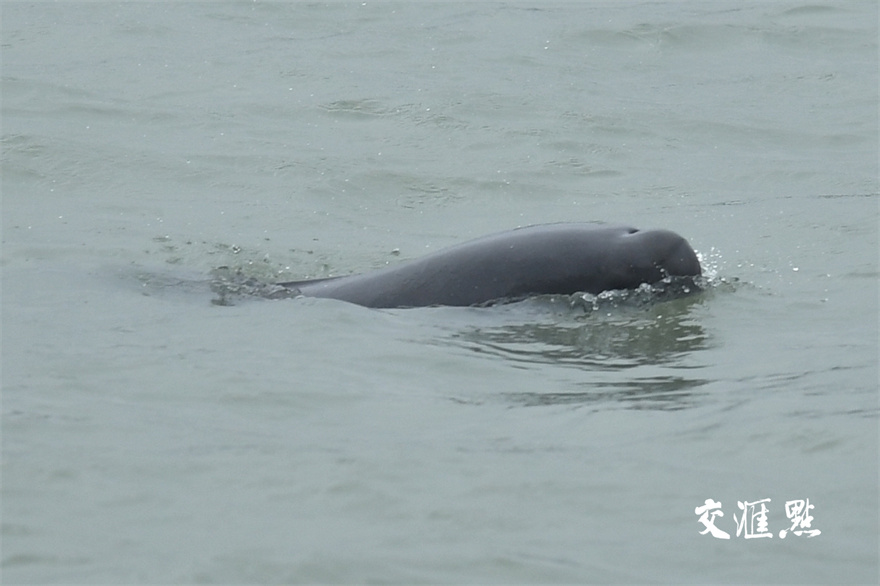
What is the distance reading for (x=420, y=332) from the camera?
5812 millimetres

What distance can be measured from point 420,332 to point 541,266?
0.66 m

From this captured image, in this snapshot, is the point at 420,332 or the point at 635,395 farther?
the point at 420,332

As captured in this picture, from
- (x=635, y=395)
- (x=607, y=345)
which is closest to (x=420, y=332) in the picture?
(x=607, y=345)

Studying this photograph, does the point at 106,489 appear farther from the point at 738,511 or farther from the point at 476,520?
the point at 738,511

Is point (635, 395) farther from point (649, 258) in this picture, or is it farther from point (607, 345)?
point (649, 258)

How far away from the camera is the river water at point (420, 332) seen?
12.1ft

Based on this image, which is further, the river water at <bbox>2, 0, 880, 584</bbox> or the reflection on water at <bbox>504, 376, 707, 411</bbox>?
the reflection on water at <bbox>504, 376, 707, 411</bbox>

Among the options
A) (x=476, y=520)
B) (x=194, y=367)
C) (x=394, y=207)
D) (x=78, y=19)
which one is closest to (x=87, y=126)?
(x=394, y=207)

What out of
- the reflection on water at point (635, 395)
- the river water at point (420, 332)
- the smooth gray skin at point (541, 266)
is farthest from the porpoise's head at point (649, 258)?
the reflection on water at point (635, 395)

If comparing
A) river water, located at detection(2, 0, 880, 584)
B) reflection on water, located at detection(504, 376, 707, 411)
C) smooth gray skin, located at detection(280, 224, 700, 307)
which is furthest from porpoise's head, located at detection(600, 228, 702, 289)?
reflection on water, located at detection(504, 376, 707, 411)

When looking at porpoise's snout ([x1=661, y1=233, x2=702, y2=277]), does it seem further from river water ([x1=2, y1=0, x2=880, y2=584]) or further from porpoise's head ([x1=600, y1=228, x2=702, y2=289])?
river water ([x1=2, y1=0, x2=880, y2=584])

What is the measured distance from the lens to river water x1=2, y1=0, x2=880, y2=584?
3695 millimetres

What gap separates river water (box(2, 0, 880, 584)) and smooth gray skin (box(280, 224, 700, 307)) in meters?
0.10

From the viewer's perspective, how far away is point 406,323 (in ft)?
19.5
